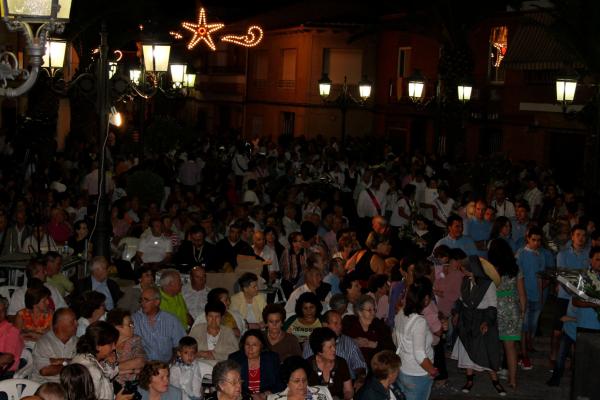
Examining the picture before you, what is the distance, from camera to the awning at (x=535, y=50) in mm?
29297

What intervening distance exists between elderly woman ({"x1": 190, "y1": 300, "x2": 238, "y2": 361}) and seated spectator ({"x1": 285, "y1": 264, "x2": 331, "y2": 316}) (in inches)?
51.5

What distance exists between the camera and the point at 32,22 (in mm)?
7000

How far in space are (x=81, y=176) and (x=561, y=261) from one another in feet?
39.1

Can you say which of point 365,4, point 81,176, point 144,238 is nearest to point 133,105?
point 365,4

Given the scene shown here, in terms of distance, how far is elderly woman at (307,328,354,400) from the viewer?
29.6ft

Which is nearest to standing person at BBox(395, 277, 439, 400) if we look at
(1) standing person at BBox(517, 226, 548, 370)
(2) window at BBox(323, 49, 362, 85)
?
(1) standing person at BBox(517, 226, 548, 370)

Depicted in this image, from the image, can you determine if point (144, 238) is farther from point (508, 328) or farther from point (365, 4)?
point (365, 4)

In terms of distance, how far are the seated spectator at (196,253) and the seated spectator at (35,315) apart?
12.2ft

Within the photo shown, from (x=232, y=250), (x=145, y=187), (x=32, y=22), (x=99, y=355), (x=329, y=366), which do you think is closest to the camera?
(x=32, y=22)

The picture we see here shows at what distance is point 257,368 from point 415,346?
5.26ft

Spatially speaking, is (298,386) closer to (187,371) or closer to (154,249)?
(187,371)

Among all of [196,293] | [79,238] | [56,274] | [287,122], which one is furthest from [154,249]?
[287,122]

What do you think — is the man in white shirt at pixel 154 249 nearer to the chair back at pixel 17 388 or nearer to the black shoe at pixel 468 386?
the black shoe at pixel 468 386

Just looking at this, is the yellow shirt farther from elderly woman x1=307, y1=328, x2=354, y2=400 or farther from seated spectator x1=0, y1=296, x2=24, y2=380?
elderly woman x1=307, y1=328, x2=354, y2=400
